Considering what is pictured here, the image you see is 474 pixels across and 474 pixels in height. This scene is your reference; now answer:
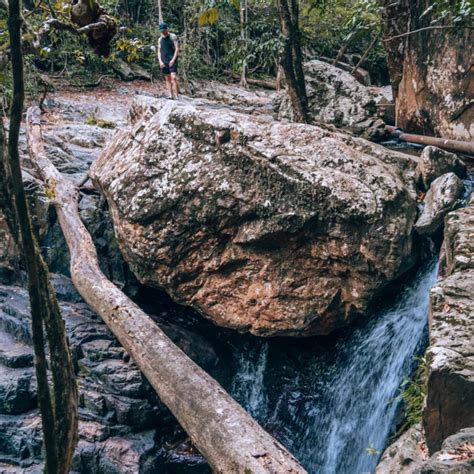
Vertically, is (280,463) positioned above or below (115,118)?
below

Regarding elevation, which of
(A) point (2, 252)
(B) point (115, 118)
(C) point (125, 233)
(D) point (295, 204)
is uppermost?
(B) point (115, 118)

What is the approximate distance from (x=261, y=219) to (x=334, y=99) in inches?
186

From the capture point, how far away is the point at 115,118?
1192cm

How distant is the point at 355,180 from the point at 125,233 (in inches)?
104

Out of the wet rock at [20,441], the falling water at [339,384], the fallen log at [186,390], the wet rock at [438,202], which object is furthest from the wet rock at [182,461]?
the wet rock at [438,202]

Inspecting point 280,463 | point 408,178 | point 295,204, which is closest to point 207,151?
point 295,204

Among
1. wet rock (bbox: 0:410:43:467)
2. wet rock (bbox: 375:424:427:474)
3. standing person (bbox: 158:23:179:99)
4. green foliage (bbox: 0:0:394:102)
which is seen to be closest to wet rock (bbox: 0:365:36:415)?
wet rock (bbox: 0:410:43:467)

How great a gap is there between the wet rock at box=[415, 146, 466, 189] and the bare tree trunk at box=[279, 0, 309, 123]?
2.48 m

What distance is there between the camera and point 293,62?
7781 mm

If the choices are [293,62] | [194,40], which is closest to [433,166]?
[293,62]

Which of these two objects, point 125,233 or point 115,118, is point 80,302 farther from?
point 115,118

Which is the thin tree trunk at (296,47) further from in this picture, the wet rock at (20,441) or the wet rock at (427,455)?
the wet rock at (20,441)

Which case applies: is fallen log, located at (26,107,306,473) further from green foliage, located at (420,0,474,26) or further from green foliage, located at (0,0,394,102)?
green foliage, located at (0,0,394,102)

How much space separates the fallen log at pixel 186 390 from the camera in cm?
300
